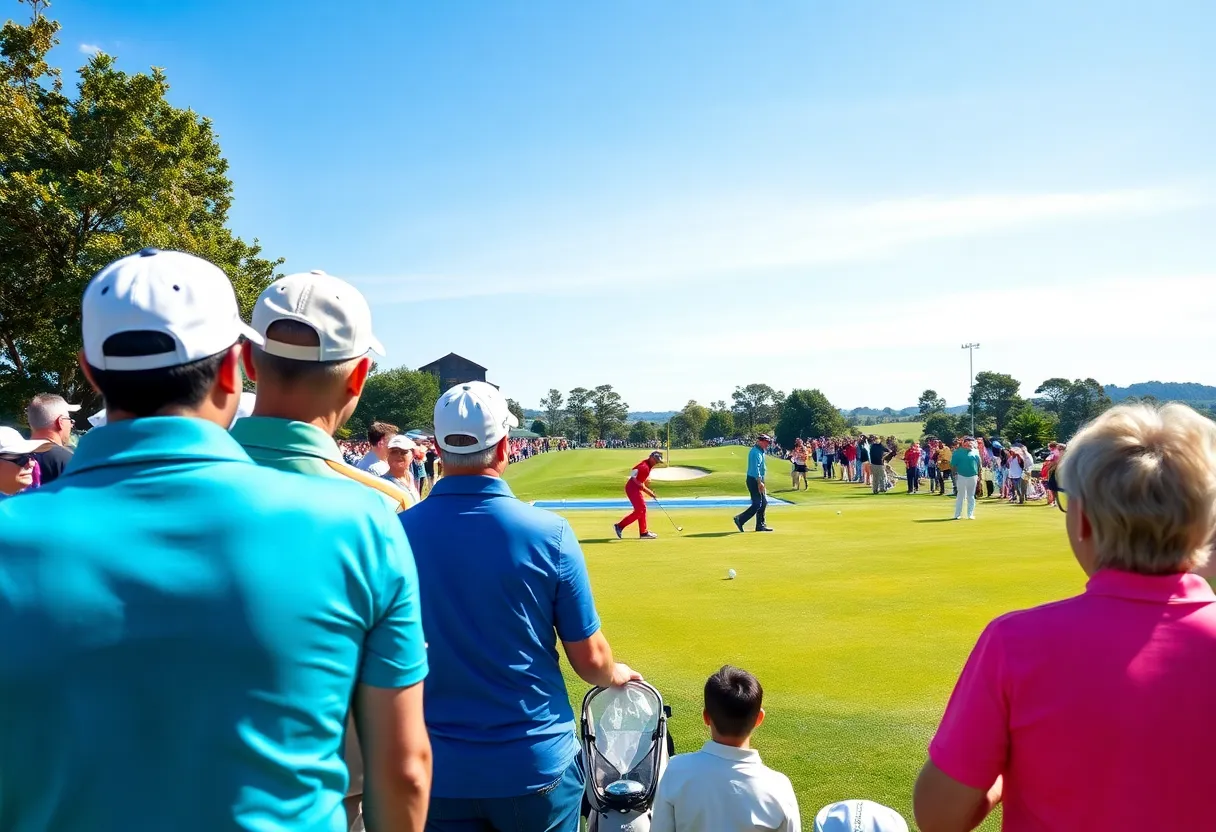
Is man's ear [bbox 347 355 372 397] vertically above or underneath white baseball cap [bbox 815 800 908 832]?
above

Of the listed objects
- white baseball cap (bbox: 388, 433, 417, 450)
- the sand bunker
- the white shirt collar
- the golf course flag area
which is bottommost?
the sand bunker

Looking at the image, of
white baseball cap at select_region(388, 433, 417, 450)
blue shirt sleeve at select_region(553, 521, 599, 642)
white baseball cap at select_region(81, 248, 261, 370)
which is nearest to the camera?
white baseball cap at select_region(81, 248, 261, 370)

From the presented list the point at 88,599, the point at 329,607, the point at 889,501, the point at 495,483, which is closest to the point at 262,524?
the point at 329,607

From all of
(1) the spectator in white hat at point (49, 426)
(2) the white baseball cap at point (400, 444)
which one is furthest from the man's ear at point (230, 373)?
(2) the white baseball cap at point (400, 444)

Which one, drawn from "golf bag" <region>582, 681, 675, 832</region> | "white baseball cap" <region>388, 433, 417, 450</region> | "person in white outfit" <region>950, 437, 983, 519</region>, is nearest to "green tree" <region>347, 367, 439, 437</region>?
"person in white outfit" <region>950, 437, 983, 519</region>

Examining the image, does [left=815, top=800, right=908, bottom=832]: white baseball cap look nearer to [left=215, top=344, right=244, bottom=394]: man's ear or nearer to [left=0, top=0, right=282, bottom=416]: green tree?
[left=215, top=344, right=244, bottom=394]: man's ear

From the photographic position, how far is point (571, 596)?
2973 mm

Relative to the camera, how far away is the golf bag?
11.6 ft

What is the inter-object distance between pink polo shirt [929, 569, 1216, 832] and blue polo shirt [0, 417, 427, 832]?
58.2 inches

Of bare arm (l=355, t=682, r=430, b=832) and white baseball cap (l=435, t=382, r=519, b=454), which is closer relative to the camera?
bare arm (l=355, t=682, r=430, b=832)

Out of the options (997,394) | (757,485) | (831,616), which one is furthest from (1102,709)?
(997,394)

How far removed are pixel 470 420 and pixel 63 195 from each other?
26.6 metres

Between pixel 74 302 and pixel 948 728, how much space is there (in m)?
28.1

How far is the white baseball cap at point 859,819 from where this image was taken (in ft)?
8.70
